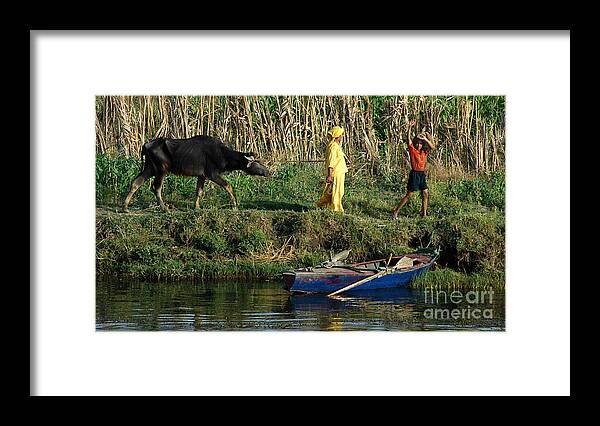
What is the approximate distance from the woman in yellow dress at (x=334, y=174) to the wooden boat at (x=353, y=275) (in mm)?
838

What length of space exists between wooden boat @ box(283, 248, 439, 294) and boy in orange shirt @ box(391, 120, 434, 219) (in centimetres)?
62

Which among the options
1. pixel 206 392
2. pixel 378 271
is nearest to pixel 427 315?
pixel 378 271

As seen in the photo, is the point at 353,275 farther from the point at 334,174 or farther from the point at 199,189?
the point at 199,189

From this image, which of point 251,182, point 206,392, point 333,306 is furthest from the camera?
point 251,182

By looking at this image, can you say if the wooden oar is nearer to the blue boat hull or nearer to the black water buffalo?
the blue boat hull

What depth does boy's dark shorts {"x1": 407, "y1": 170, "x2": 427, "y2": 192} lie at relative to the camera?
17.0 metres

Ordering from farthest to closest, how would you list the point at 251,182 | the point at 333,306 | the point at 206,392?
the point at 251,182, the point at 333,306, the point at 206,392

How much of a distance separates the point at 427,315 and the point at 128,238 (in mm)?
3445

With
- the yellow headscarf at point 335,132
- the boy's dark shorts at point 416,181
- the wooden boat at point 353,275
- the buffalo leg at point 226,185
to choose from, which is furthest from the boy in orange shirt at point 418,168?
the buffalo leg at point 226,185

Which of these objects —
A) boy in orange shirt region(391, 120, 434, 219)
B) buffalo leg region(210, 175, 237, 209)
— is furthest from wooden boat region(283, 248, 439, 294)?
buffalo leg region(210, 175, 237, 209)

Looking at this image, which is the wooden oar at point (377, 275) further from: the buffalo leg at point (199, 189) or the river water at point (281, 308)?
the buffalo leg at point (199, 189)
